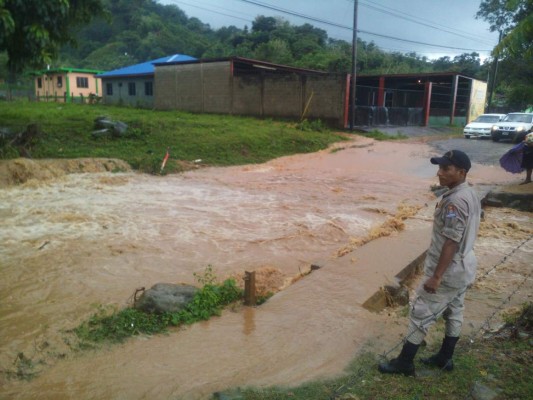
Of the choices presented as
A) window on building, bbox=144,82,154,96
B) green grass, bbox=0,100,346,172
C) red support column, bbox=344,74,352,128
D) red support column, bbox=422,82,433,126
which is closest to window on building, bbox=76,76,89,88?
window on building, bbox=144,82,154,96

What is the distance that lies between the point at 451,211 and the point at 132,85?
3708 centimetres

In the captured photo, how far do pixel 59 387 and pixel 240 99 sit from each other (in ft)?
86.4

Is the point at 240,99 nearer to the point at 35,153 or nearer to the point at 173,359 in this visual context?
the point at 35,153

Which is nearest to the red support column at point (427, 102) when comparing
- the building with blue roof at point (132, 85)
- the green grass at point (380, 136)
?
the green grass at point (380, 136)

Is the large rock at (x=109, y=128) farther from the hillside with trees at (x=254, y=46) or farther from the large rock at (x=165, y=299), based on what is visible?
the large rock at (x=165, y=299)

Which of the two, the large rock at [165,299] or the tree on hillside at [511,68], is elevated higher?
the tree on hillside at [511,68]

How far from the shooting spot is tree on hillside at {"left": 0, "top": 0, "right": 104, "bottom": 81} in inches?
414

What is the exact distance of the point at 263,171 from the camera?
16.5m

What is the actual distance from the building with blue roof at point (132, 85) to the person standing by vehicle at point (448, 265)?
33083mm

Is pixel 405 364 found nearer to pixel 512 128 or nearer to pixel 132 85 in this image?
pixel 512 128

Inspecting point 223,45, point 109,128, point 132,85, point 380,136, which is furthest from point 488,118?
point 223,45

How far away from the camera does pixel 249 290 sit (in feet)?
17.4

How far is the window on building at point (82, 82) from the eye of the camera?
46.2 meters

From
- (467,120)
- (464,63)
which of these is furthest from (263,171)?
(464,63)
